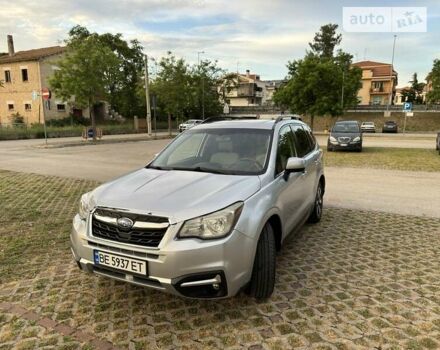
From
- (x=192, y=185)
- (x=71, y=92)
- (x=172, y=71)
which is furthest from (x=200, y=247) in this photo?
(x=172, y=71)

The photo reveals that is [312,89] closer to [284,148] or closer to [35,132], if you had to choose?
[35,132]

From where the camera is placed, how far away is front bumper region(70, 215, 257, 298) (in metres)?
2.69

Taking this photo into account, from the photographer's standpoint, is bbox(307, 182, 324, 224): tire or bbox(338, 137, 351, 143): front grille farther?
bbox(338, 137, 351, 143): front grille

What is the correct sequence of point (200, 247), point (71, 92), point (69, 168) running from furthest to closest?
point (71, 92) → point (69, 168) → point (200, 247)

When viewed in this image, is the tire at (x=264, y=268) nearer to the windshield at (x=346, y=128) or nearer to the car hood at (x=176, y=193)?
the car hood at (x=176, y=193)

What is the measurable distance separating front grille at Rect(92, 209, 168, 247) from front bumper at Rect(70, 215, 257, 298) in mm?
45

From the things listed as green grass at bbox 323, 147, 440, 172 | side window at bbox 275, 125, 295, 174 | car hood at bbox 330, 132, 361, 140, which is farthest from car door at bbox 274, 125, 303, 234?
car hood at bbox 330, 132, 361, 140

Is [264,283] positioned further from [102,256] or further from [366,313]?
[102,256]

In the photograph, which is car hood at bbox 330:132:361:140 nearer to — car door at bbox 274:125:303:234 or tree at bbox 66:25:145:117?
car door at bbox 274:125:303:234

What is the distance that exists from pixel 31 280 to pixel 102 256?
Result: 1428mm

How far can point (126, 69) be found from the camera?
47.1 meters

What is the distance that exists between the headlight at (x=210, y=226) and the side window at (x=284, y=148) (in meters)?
1.16

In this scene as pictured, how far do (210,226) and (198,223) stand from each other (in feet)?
0.32

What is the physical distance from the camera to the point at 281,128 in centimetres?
439
